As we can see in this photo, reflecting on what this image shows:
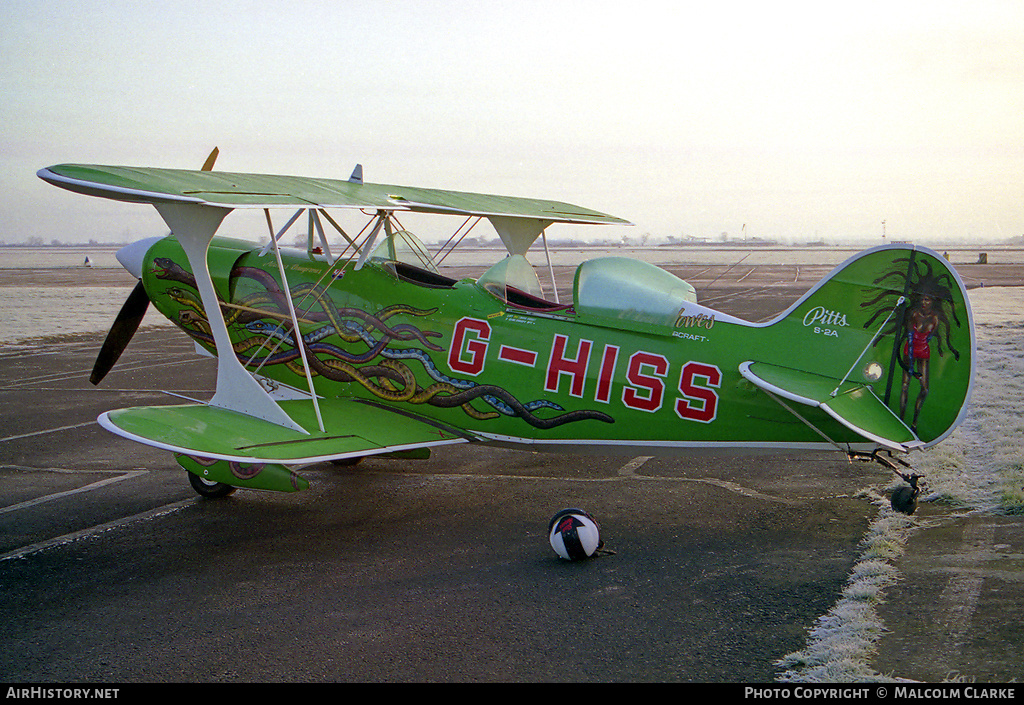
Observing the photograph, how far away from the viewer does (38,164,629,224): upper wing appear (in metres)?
6.05

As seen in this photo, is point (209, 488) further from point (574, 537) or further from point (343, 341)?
point (574, 537)

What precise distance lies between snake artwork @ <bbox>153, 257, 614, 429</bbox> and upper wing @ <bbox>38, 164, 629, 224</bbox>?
1006 mm

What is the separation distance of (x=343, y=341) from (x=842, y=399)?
14.5 ft

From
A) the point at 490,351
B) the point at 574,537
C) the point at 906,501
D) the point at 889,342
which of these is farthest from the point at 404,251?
the point at 906,501

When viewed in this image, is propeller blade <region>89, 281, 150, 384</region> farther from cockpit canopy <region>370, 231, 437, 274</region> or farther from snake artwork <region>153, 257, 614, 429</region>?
cockpit canopy <region>370, 231, 437, 274</region>

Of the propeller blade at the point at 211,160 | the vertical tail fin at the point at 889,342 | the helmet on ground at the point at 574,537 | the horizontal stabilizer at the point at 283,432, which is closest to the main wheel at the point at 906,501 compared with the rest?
the vertical tail fin at the point at 889,342

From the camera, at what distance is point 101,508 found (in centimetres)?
768

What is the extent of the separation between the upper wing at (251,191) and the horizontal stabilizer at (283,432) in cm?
172

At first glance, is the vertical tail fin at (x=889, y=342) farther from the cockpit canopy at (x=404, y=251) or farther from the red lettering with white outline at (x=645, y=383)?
the cockpit canopy at (x=404, y=251)

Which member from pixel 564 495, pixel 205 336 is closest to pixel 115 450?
pixel 205 336

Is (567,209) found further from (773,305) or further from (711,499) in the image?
(773,305)

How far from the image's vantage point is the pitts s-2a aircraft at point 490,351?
6.27m

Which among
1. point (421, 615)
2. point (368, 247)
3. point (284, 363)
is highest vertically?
point (368, 247)

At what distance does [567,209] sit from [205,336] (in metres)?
4.64
